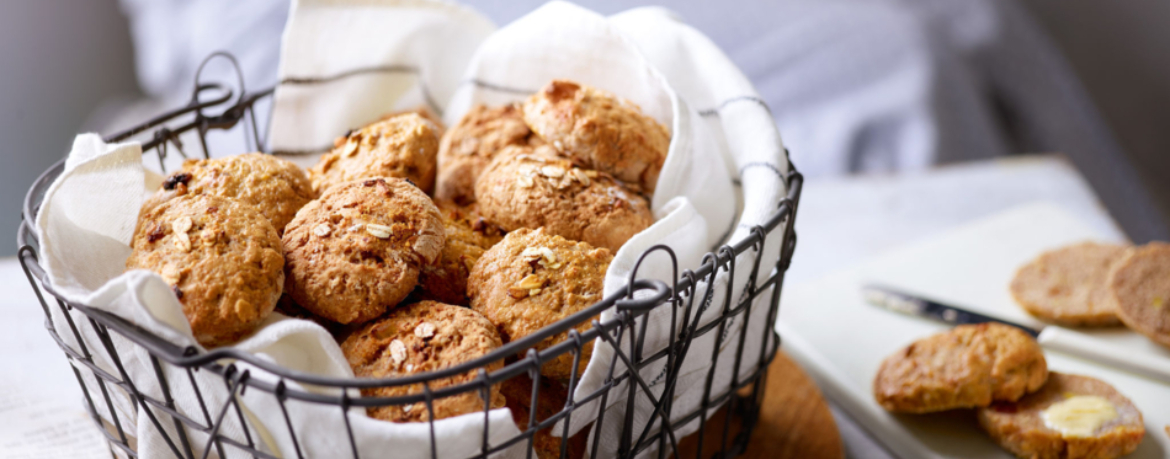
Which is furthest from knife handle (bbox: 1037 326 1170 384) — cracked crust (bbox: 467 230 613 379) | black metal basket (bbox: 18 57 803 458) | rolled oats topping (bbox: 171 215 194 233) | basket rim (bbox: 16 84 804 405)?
rolled oats topping (bbox: 171 215 194 233)

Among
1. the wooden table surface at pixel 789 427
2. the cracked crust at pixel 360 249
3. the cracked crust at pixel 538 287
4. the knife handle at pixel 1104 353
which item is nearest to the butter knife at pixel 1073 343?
the knife handle at pixel 1104 353

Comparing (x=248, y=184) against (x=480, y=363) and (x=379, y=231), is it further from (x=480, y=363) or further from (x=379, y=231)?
(x=480, y=363)

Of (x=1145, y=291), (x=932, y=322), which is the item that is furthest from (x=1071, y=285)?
(x=932, y=322)

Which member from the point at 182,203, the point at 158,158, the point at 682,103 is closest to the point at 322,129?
the point at 158,158

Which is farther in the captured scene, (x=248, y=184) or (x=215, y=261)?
(x=248, y=184)

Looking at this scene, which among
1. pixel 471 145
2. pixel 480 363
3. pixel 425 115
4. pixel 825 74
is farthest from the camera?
pixel 825 74

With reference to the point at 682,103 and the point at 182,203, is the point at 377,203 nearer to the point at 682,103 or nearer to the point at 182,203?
the point at 182,203
